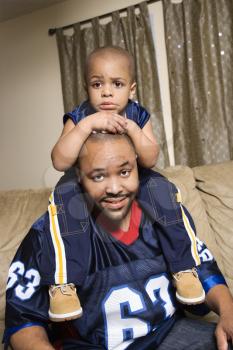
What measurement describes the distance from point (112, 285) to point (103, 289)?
22 mm

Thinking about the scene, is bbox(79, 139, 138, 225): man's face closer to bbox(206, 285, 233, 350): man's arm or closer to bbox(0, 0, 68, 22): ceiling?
bbox(206, 285, 233, 350): man's arm

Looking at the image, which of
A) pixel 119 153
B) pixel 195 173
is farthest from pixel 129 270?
pixel 195 173

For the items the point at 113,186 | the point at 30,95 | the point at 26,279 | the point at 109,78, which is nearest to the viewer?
the point at 113,186

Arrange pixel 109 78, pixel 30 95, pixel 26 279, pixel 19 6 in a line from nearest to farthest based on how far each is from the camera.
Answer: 1. pixel 26 279
2. pixel 109 78
3. pixel 19 6
4. pixel 30 95

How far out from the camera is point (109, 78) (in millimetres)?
914

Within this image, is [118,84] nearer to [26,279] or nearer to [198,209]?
[26,279]

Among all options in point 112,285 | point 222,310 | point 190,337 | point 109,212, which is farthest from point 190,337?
point 109,212

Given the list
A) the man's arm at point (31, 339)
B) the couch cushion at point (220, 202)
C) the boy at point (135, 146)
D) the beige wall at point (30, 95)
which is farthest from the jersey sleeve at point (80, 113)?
the beige wall at point (30, 95)

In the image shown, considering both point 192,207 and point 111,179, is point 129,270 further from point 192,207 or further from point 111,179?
point 192,207

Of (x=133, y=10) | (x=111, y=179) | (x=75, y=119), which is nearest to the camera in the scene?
(x=111, y=179)

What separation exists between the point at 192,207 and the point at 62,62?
5.22ft

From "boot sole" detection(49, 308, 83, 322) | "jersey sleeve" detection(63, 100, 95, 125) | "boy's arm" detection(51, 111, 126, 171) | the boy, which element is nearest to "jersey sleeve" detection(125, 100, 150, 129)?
the boy

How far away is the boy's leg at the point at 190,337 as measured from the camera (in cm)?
81

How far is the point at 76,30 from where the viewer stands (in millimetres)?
2533
